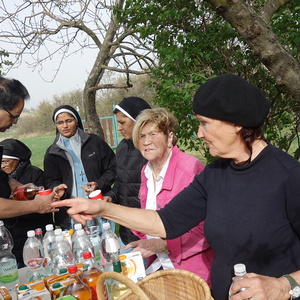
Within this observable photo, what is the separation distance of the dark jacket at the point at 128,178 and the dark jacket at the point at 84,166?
50cm

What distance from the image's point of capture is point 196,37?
3.79 m

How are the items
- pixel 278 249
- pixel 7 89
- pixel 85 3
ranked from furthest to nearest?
pixel 85 3, pixel 7 89, pixel 278 249

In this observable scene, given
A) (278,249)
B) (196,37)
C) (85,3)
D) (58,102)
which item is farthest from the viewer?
(58,102)

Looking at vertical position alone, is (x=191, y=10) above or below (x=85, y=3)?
below

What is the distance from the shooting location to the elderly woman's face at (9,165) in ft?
11.7

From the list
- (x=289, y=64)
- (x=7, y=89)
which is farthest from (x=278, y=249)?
(x=7, y=89)

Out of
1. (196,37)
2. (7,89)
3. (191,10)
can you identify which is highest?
(191,10)

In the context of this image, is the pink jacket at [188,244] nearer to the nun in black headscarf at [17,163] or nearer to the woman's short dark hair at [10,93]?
the woman's short dark hair at [10,93]

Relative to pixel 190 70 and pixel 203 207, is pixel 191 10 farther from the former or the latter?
pixel 203 207

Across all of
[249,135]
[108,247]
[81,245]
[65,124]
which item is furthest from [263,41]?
[65,124]

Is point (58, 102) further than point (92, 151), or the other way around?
point (58, 102)

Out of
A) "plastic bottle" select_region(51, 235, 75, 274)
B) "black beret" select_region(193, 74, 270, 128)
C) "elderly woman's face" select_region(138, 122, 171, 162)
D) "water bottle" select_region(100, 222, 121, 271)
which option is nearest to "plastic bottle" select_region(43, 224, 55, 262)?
"plastic bottle" select_region(51, 235, 75, 274)

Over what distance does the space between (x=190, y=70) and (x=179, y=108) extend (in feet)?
1.47

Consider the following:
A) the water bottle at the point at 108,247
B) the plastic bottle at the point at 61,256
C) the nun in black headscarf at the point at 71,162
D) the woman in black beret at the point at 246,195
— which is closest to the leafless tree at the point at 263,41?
the woman in black beret at the point at 246,195
